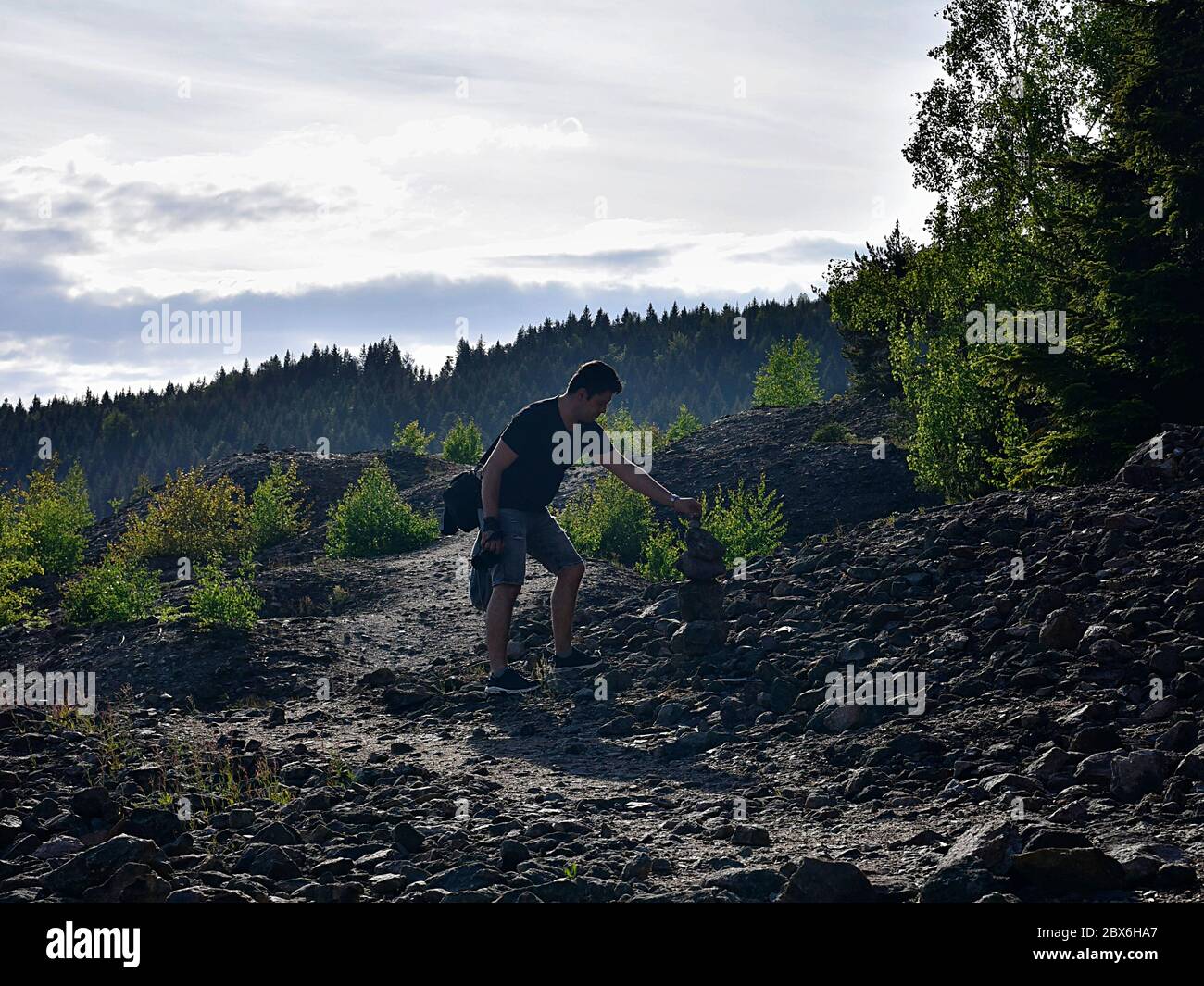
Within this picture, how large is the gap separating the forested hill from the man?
257ft

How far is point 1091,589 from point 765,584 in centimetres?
280

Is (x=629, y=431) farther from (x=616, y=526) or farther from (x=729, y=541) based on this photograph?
(x=729, y=541)

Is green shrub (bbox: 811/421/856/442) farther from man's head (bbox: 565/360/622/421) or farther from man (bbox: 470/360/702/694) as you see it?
man's head (bbox: 565/360/622/421)

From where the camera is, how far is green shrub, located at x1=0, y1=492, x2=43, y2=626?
1325 cm

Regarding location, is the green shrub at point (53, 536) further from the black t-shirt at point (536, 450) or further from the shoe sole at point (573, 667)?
the black t-shirt at point (536, 450)

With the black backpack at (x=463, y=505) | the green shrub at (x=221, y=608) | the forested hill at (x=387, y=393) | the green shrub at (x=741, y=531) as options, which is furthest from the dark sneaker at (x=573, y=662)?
the forested hill at (x=387, y=393)

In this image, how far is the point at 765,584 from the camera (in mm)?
9359

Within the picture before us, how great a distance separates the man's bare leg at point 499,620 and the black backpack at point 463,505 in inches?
21.6

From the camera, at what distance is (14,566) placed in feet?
48.1

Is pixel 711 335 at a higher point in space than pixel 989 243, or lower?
higher

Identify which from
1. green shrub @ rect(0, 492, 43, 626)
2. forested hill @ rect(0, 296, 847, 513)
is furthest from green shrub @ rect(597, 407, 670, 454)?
forested hill @ rect(0, 296, 847, 513)

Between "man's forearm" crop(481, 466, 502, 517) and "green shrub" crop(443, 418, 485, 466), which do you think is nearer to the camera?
"man's forearm" crop(481, 466, 502, 517)
